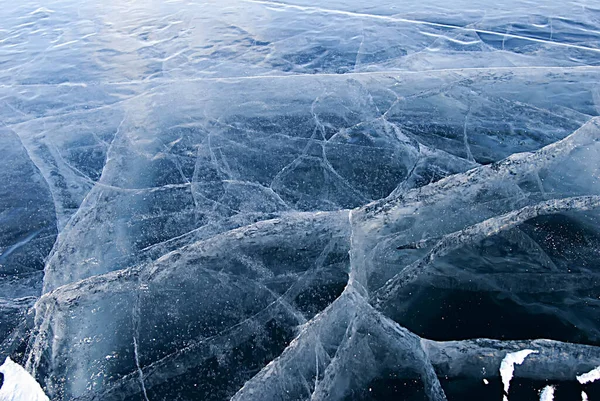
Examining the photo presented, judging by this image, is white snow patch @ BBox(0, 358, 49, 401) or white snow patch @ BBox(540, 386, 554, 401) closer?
white snow patch @ BBox(540, 386, 554, 401)

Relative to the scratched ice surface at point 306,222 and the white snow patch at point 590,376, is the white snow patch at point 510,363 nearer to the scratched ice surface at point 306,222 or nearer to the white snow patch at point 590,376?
the scratched ice surface at point 306,222

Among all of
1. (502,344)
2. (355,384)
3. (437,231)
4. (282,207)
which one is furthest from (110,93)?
(502,344)

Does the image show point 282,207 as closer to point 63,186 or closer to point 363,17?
point 63,186

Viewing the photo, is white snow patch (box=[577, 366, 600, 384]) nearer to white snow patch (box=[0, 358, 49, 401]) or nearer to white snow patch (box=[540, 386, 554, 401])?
white snow patch (box=[540, 386, 554, 401])

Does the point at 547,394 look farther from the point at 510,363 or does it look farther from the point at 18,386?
the point at 18,386

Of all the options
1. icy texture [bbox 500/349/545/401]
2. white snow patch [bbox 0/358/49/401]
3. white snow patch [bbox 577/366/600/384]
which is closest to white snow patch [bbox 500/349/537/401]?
icy texture [bbox 500/349/545/401]

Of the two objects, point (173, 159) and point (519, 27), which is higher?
point (519, 27)

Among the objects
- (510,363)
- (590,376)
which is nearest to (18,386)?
(510,363)
